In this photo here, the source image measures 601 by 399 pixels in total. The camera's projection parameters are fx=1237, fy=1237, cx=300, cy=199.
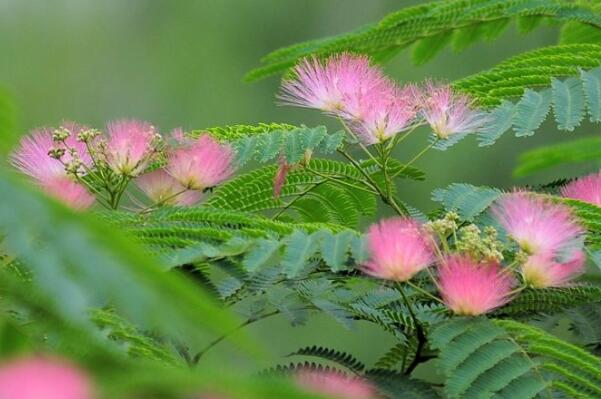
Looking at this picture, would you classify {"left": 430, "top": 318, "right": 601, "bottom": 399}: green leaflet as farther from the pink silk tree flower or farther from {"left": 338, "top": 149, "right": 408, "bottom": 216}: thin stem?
the pink silk tree flower

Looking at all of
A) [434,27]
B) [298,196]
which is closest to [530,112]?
[298,196]

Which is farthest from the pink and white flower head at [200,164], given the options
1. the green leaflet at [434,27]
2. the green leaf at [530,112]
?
the green leaflet at [434,27]

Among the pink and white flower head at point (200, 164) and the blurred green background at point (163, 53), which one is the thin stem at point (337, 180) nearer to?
the pink and white flower head at point (200, 164)

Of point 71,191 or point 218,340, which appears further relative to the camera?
point 71,191

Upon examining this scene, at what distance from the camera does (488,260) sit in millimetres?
1002

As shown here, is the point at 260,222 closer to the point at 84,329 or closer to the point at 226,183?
the point at 226,183

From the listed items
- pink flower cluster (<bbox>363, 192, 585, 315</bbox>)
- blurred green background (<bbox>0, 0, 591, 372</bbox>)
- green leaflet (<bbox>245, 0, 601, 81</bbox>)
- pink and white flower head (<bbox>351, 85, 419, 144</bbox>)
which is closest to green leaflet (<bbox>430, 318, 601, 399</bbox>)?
pink flower cluster (<bbox>363, 192, 585, 315</bbox>)

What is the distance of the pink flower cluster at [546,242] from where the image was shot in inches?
40.5

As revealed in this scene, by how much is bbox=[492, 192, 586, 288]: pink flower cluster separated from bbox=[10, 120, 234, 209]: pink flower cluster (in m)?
0.32

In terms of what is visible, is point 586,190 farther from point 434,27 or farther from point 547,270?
point 434,27

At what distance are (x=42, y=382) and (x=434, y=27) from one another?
152 cm

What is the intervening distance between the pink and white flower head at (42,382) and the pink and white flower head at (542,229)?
67 cm

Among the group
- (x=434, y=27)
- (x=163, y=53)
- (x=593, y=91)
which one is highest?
(x=163, y=53)

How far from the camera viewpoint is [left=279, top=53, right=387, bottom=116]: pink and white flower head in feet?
3.95
